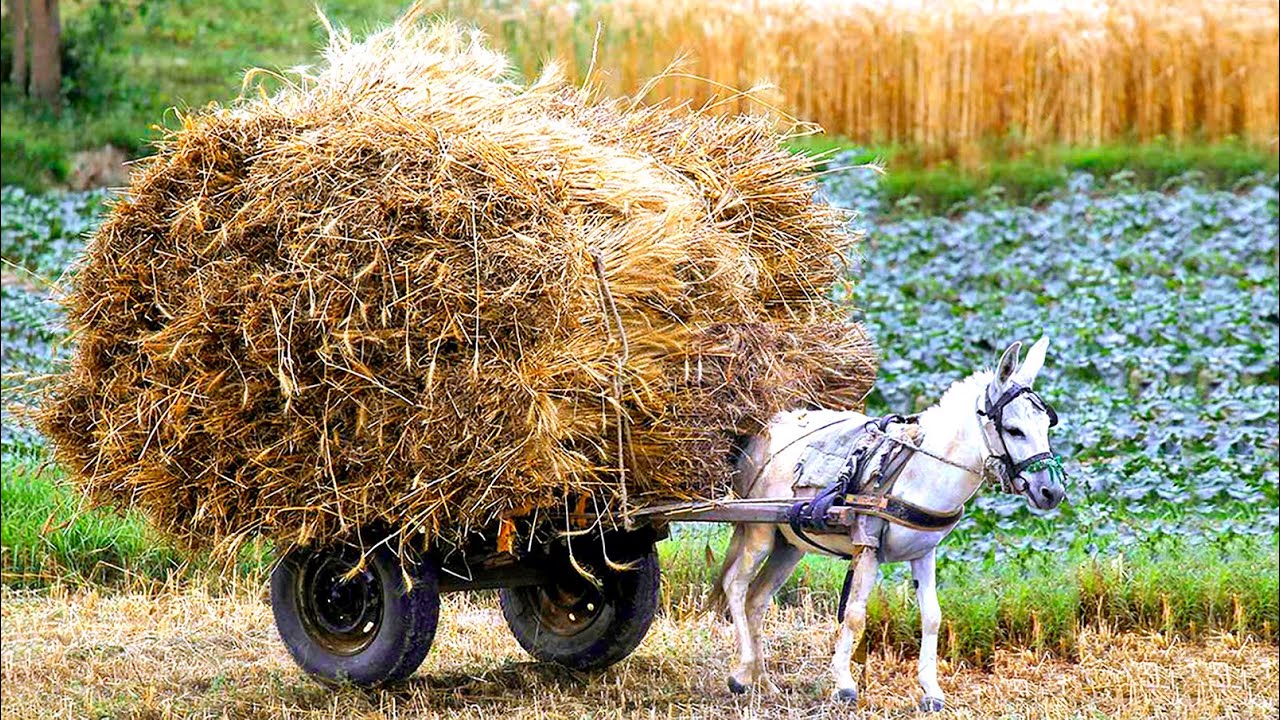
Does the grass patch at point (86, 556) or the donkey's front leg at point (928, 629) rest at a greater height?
the donkey's front leg at point (928, 629)

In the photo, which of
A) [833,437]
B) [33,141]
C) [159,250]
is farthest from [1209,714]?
[33,141]

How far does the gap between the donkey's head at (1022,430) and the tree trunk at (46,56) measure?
13.7 m

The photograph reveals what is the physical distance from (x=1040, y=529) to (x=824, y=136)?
8.42 meters

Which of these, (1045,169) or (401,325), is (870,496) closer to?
(401,325)

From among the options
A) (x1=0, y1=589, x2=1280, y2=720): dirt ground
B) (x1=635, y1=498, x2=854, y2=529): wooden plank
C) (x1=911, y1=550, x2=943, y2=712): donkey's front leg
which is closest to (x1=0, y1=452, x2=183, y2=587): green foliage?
(x1=0, y1=589, x2=1280, y2=720): dirt ground

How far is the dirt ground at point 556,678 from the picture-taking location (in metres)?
6.62

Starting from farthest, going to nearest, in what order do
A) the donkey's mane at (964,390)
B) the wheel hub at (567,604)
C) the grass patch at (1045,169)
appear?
the grass patch at (1045,169) < the wheel hub at (567,604) < the donkey's mane at (964,390)

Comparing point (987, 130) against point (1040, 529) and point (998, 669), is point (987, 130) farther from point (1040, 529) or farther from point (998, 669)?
point (998, 669)

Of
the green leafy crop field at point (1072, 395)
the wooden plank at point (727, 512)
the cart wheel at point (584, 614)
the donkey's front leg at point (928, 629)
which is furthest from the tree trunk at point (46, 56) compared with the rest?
the donkey's front leg at point (928, 629)

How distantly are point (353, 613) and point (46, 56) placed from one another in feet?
41.1

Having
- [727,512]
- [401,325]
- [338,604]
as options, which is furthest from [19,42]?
[727,512]

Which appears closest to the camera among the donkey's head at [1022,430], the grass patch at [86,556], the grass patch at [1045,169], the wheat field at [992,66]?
the donkey's head at [1022,430]

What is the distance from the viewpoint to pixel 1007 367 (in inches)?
232

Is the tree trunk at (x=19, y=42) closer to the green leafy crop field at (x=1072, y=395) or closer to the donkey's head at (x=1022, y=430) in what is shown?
the green leafy crop field at (x=1072, y=395)
